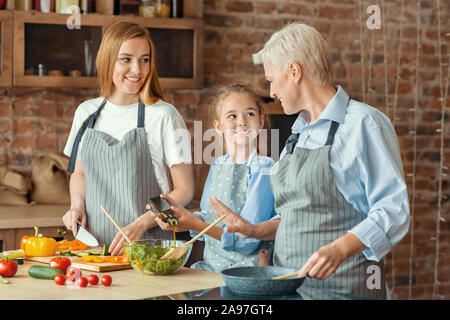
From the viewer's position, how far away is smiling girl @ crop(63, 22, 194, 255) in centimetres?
259

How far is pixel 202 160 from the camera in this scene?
13.0ft

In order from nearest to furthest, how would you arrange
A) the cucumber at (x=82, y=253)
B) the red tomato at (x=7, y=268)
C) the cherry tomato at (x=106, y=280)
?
the cherry tomato at (x=106, y=280), the red tomato at (x=7, y=268), the cucumber at (x=82, y=253)

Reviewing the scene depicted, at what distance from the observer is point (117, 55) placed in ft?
8.52

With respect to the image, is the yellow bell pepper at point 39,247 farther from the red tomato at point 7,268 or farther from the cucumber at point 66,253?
the red tomato at point 7,268

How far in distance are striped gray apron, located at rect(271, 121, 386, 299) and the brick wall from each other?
2.10 meters

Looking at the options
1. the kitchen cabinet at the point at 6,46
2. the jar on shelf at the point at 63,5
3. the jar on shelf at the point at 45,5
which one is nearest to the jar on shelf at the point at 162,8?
the jar on shelf at the point at 63,5

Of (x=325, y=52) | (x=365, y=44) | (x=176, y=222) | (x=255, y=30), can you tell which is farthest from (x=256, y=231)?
(x=365, y=44)

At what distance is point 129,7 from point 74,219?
1596mm

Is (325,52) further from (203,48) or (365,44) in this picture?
(365,44)

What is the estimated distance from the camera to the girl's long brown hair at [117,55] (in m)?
2.60

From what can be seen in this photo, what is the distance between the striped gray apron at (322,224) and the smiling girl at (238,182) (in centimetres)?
33

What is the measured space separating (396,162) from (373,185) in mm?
91

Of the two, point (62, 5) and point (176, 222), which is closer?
point (176, 222)
